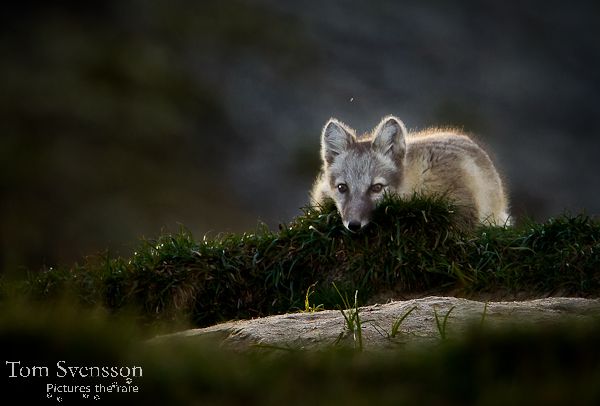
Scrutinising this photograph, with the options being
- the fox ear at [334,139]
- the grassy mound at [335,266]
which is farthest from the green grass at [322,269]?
the fox ear at [334,139]

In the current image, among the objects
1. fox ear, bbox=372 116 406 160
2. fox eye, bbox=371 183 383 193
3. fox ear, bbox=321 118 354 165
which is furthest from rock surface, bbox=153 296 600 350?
fox ear, bbox=321 118 354 165

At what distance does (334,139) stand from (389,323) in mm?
3473

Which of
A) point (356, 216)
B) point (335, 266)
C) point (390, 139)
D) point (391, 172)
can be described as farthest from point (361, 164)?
point (335, 266)

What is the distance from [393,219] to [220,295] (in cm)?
144

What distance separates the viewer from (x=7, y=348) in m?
2.57

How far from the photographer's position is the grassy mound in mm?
6277

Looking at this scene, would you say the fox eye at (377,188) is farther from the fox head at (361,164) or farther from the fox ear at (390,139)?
the fox ear at (390,139)

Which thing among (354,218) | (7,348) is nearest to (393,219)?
(354,218)

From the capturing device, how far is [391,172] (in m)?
7.13

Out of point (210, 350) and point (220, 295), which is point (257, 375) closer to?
point (210, 350)

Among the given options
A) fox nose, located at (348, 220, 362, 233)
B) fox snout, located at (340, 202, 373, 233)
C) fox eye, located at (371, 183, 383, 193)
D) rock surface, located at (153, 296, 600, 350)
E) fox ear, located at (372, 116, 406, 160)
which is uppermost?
fox ear, located at (372, 116, 406, 160)

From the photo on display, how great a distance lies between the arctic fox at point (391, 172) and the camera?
22.9 ft

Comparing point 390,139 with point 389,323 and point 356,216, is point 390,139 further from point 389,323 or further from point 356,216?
point 389,323

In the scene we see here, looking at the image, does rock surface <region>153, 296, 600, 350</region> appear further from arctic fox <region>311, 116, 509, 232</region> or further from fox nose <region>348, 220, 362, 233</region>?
arctic fox <region>311, 116, 509, 232</region>
